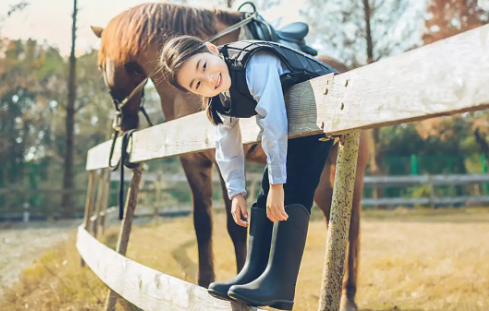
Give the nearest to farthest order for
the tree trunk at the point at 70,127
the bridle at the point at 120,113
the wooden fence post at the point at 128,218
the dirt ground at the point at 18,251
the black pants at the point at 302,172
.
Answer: the black pants at the point at 302,172, the bridle at the point at 120,113, the wooden fence post at the point at 128,218, the dirt ground at the point at 18,251, the tree trunk at the point at 70,127

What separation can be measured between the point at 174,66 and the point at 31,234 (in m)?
8.88

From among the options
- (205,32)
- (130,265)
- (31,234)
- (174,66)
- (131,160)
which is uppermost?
(205,32)

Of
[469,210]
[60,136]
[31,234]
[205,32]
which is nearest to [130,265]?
[205,32]

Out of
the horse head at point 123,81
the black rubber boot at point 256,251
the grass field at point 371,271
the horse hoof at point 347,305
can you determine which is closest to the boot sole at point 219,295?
the black rubber boot at point 256,251

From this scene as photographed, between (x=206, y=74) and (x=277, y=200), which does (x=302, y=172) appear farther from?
(x=206, y=74)

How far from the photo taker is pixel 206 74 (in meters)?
1.63

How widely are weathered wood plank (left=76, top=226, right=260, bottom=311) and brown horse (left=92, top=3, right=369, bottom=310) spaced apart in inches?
28.0

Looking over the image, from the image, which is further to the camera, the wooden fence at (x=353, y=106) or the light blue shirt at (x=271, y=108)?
the light blue shirt at (x=271, y=108)

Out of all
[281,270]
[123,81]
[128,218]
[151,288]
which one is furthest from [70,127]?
[281,270]

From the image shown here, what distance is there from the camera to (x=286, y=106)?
5.60ft

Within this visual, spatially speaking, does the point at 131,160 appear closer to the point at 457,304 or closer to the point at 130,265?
the point at 130,265

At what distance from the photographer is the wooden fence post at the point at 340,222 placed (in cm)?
142

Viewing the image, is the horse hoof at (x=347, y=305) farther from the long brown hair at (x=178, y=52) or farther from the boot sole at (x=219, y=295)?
the long brown hair at (x=178, y=52)

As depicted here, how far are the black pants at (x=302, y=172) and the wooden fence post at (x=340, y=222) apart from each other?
0.31m
